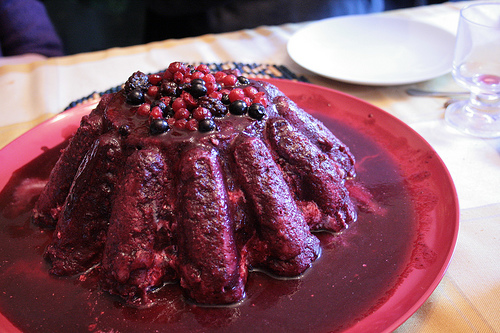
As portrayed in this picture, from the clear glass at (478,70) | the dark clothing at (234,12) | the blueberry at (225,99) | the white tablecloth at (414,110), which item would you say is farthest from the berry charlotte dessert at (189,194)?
the dark clothing at (234,12)

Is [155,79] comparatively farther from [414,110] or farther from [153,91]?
[414,110]

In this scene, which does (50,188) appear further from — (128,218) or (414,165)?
(414,165)

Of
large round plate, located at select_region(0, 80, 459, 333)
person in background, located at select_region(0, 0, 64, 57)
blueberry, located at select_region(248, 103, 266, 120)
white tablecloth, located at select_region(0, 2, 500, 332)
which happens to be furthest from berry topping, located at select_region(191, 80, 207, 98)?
person in background, located at select_region(0, 0, 64, 57)

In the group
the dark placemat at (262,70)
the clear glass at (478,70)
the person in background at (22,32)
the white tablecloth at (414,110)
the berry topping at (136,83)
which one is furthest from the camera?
the person in background at (22,32)

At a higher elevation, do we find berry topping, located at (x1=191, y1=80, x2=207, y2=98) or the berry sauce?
berry topping, located at (x1=191, y1=80, x2=207, y2=98)

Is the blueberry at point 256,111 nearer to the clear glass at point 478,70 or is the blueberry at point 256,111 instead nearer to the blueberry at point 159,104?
the blueberry at point 159,104

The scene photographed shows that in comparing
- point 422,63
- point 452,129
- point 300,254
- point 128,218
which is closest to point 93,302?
point 128,218

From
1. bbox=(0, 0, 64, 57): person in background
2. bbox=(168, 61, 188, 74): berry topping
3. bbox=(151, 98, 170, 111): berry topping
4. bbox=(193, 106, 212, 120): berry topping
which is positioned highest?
bbox=(168, 61, 188, 74): berry topping

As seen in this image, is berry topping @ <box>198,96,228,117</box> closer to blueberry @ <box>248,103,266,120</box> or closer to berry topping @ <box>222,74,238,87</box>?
blueberry @ <box>248,103,266,120</box>
